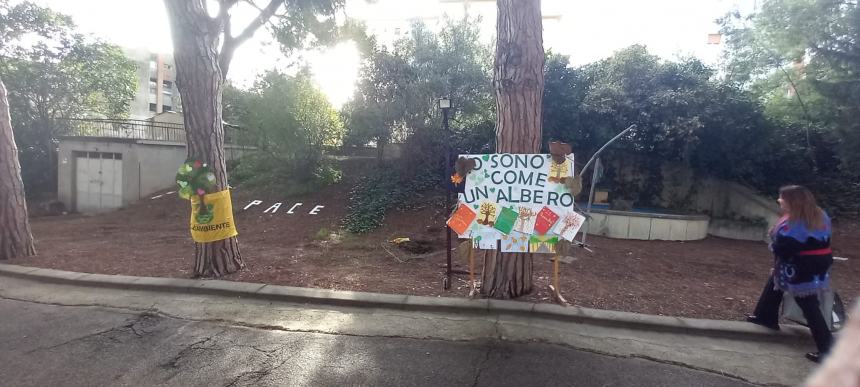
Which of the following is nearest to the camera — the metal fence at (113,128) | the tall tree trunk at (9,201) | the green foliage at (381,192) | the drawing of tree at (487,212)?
the drawing of tree at (487,212)

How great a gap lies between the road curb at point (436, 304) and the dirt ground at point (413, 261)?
313mm

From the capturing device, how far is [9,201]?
7848mm

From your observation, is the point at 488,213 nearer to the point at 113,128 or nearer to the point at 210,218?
the point at 210,218

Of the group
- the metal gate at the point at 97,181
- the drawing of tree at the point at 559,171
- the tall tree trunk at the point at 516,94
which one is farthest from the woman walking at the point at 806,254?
the metal gate at the point at 97,181

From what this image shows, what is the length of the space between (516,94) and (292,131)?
31.4 ft

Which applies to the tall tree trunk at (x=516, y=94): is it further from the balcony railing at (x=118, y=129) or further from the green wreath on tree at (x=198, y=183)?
the balcony railing at (x=118, y=129)

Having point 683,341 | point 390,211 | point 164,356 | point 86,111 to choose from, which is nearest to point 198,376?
point 164,356

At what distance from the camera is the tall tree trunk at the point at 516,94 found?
5.32 m

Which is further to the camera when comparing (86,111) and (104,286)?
(86,111)

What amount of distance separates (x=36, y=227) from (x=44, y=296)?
883cm

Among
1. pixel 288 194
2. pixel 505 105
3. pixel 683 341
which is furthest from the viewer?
pixel 288 194

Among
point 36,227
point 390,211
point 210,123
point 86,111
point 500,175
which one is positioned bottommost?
point 36,227

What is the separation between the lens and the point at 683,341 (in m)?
4.59

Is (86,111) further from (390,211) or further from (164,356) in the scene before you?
(164,356)
